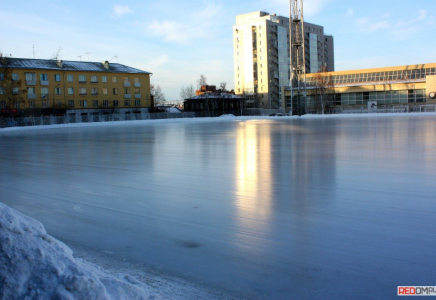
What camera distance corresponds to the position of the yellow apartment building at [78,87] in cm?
7412

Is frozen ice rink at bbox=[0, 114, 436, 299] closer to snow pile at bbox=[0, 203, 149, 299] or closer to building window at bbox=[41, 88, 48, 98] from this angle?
snow pile at bbox=[0, 203, 149, 299]

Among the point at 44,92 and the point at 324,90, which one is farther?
the point at 324,90

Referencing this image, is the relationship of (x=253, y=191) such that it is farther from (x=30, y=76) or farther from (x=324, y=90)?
(x=324, y=90)

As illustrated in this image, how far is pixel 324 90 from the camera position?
81625 millimetres

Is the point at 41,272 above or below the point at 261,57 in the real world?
below

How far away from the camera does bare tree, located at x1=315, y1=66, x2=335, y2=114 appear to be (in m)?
81.4

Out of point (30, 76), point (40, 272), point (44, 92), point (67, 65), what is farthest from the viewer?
point (67, 65)

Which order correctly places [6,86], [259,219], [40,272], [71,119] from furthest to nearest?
[71,119] → [6,86] → [259,219] → [40,272]

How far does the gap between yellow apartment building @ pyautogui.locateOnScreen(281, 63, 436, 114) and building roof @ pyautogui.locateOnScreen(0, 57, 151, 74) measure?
1398 inches

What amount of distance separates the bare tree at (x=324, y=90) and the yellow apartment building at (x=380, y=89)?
53 centimetres

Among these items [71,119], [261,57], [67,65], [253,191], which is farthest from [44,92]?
[253,191]

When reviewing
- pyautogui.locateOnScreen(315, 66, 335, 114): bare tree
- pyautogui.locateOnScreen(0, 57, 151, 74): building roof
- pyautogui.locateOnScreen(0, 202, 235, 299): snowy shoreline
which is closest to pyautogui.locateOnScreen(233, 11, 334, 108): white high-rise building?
pyautogui.locateOnScreen(315, 66, 335, 114): bare tree

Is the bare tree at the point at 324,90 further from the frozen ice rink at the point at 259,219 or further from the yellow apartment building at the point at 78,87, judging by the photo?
the frozen ice rink at the point at 259,219

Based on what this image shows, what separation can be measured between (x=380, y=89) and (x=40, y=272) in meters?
85.9
